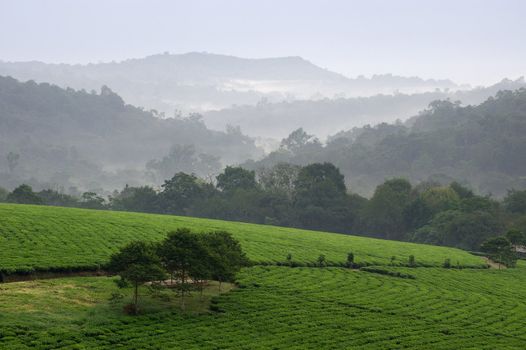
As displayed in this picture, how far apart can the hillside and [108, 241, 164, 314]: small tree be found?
7.36 feet

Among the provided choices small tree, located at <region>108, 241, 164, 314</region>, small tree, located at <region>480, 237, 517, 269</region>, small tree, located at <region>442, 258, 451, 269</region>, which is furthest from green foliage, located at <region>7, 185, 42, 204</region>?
small tree, located at <region>108, 241, 164, 314</region>

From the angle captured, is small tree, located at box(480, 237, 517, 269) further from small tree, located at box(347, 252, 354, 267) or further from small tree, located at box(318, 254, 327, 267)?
small tree, located at box(318, 254, 327, 267)

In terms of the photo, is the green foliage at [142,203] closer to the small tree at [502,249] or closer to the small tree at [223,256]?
the small tree at [502,249]

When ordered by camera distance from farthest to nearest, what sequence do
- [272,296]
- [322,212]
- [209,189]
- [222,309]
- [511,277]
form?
[209,189] → [322,212] → [511,277] → [272,296] → [222,309]

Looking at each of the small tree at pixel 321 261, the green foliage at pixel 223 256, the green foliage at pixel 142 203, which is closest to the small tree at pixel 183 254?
the green foliage at pixel 223 256

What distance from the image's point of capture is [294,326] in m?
45.4

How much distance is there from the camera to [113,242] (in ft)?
208

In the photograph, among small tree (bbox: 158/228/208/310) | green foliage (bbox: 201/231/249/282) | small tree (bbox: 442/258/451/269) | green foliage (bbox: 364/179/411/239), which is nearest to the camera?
small tree (bbox: 158/228/208/310)

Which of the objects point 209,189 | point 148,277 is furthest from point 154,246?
point 209,189

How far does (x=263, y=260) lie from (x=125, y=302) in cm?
2073

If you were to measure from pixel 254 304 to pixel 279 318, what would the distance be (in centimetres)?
332

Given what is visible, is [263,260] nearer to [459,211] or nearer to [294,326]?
[294,326]

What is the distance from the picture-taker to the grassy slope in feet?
181

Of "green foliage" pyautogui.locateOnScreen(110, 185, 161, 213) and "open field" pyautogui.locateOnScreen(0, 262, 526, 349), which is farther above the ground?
"green foliage" pyautogui.locateOnScreen(110, 185, 161, 213)
